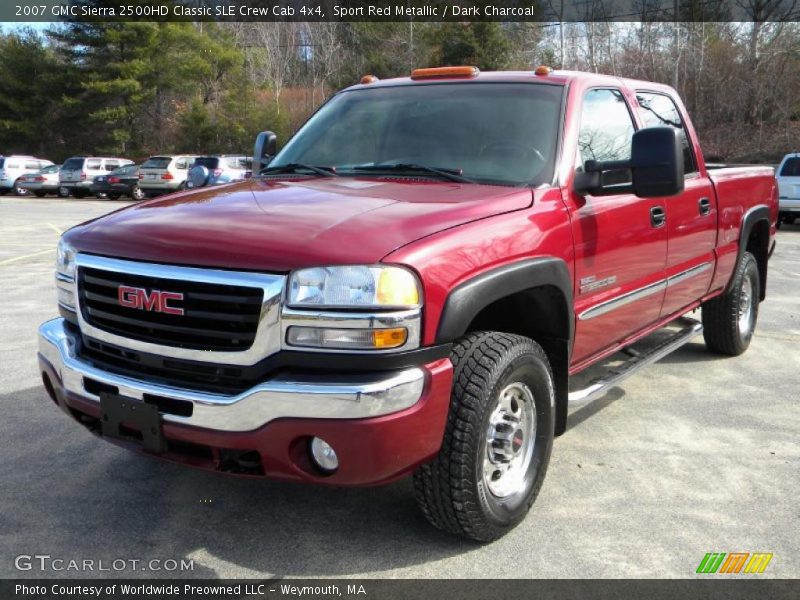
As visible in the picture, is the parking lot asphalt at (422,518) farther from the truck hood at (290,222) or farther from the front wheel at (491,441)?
the truck hood at (290,222)

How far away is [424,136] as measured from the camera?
396cm

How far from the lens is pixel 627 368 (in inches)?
171

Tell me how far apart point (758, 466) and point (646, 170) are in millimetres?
1657

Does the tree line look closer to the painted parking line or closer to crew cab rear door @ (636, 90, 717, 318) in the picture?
the painted parking line

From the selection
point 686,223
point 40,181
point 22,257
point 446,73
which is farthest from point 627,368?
point 40,181

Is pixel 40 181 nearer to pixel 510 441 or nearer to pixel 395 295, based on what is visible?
pixel 510 441

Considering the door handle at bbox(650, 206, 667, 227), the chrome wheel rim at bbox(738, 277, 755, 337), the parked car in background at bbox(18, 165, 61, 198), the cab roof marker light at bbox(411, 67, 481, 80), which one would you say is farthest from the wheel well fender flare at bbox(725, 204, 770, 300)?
the parked car in background at bbox(18, 165, 61, 198)

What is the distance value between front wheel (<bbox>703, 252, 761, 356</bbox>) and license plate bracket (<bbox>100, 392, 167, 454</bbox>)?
4415mm

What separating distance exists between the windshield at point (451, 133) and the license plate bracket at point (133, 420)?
160 cm

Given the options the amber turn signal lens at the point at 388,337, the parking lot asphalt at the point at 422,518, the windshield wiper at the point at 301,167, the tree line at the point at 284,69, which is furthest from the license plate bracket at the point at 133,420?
the tree line at the point at 284,69

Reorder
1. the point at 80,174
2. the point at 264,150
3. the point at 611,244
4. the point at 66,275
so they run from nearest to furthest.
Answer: the point at 66,275, the point at 611,244, the point at 264,150, the point at 80,174

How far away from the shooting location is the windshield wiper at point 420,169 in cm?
361

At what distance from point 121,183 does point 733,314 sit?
2629 centimetres

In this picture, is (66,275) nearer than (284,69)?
Yes
